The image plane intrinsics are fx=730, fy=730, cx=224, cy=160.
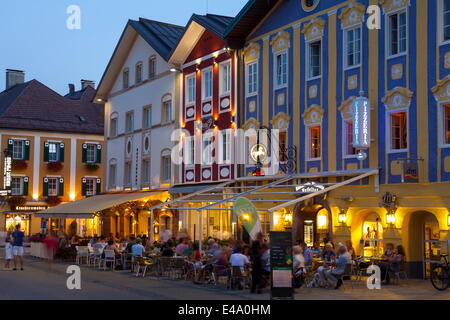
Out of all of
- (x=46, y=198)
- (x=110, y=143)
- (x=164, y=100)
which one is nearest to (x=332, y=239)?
(x=164, y=100)

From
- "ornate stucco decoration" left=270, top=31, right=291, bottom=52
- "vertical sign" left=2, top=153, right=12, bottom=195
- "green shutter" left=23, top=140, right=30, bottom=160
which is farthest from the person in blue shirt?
"green shutter" left=23, top=140, right=30, bottom=160

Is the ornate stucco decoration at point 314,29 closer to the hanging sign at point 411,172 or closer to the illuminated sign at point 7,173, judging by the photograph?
the hanging sign at point 411,172

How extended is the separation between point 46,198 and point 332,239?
3241 centimetres

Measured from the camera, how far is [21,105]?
53.4 m

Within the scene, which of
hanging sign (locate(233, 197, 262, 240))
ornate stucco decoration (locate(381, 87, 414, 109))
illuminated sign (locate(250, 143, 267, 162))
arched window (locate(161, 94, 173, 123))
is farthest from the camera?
arched window (locate(161, 94, 173, 123))

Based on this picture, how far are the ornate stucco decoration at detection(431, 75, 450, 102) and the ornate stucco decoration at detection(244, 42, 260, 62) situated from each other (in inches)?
355

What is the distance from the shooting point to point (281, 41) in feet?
86.4

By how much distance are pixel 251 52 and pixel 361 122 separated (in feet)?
25.3

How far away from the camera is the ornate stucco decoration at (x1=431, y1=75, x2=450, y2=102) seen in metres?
19.9

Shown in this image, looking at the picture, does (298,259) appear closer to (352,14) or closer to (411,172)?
(411,172)

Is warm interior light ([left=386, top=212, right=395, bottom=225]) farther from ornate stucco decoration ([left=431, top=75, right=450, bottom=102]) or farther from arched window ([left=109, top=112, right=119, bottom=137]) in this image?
arched window ([left=109, top=112, right=119, bottom=137])

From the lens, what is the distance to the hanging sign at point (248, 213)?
1934cm

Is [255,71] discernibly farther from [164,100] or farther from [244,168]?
[164,100]

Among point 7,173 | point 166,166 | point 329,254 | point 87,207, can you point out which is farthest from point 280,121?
point 7,173
